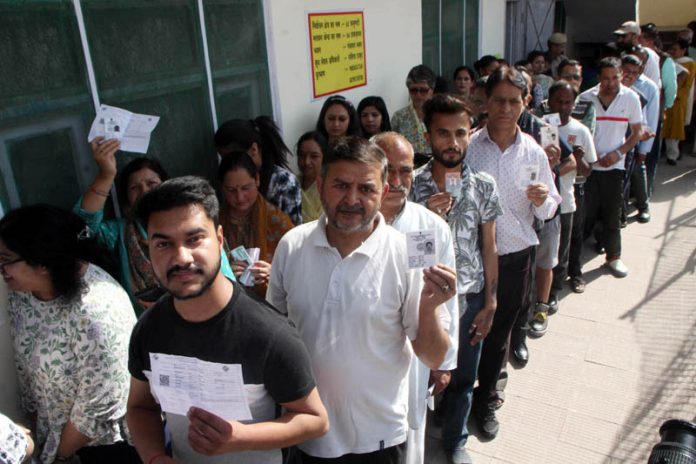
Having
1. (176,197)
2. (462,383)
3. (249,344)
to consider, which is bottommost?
(462,383)

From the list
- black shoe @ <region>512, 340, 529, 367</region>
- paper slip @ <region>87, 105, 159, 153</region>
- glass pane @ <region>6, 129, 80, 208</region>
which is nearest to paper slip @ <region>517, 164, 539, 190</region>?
black shoe @ <region>512, 340, 529, 367</region>

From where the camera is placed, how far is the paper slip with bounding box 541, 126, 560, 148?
3.61m

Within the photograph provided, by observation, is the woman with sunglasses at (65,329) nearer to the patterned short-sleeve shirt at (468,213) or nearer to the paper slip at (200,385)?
the paper slip at (200,385)

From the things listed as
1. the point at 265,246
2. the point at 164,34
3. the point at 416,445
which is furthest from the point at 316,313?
the point at 164,34

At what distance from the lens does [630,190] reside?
686cm

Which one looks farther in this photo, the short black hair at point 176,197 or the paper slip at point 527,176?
the paper slip at point 527,176

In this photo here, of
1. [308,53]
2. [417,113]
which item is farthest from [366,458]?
[417,113]

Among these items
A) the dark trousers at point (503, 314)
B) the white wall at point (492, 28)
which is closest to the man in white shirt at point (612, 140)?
the dark trousers at point (503, 314)

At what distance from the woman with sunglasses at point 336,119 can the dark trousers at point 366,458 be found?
8.37ft

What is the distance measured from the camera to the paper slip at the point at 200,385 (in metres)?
1.49

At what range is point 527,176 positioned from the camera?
293 cm

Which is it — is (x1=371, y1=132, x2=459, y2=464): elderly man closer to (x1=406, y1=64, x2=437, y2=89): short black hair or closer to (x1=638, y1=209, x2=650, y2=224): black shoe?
(x1=406, y1=64, x2=437, y2=89): short black hair

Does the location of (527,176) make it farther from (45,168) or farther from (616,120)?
(616,120)

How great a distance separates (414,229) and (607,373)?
2.38 metres
